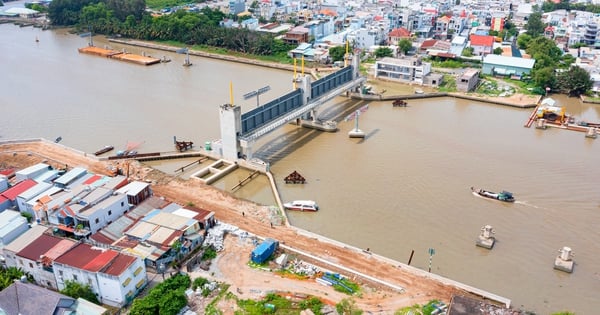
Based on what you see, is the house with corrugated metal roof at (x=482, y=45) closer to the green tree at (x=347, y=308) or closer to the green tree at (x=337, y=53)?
the green tree at (x=337, y=53)

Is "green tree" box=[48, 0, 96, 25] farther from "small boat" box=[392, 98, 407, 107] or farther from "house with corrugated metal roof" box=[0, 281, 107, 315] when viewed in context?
"house with corrugated metal roof" box=[0, 281, 107, 315]

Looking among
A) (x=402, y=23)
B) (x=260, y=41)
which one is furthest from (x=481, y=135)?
(x=402, y=23)

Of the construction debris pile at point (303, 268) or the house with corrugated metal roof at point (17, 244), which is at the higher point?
the house with corrugated metal roof at point (17, 244)

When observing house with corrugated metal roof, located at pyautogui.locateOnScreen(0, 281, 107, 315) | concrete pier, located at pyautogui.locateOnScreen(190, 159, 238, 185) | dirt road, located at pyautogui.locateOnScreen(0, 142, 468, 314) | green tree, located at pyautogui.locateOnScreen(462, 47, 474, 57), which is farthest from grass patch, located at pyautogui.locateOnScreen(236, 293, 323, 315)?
green tree, located at pyautogui.locateOnScreen(462, 47, 474, 57)

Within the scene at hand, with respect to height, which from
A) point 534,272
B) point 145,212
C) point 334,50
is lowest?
point 534,272

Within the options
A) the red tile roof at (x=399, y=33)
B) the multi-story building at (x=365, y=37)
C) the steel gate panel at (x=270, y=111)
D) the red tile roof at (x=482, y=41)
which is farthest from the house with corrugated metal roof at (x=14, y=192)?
the red tile roof at (x=482, y=41)

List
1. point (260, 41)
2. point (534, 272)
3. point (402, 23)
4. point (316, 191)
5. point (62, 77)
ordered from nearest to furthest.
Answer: point (534, 272), point (316, 191), point (62, 77), point (260, 41), point (402, 23)

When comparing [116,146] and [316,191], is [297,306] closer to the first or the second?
[316,191]
